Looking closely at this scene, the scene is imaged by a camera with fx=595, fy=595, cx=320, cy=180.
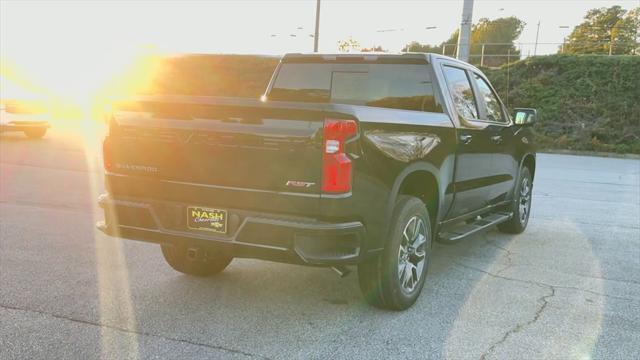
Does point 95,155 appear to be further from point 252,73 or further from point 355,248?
point 252,73

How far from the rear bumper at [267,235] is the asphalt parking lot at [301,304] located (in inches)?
21.1

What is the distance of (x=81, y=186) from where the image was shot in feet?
30.2

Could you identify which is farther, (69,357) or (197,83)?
(197,83)

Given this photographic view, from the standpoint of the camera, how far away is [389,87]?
5.22 m

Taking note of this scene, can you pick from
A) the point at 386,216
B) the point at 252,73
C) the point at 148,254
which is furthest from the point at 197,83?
the point at 386,216

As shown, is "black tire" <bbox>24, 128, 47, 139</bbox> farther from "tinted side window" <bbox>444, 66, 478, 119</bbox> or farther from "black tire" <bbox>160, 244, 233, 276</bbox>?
→ "tinted side window" <bbox>444, 66, 478, 119</bbox>

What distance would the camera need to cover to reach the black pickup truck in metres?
3.55

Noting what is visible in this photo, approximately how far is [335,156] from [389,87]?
6.29ft

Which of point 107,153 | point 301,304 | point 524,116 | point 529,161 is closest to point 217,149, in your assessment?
point 107,153

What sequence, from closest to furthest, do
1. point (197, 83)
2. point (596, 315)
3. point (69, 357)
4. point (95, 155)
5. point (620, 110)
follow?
point (69, 357)
point (596, 315)
point (95, 155)
point (620, 110)
point (197, 83)

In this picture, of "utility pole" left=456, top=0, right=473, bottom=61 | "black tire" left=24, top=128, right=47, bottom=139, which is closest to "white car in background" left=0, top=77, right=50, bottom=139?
"black tire" left=24, top=128, right=47, bottom=139

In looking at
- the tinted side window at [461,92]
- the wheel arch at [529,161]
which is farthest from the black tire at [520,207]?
the tinted side window at [461,92]

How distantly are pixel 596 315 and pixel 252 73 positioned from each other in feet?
87.3

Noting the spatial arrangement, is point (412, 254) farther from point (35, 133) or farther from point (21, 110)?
point (35, 133)
